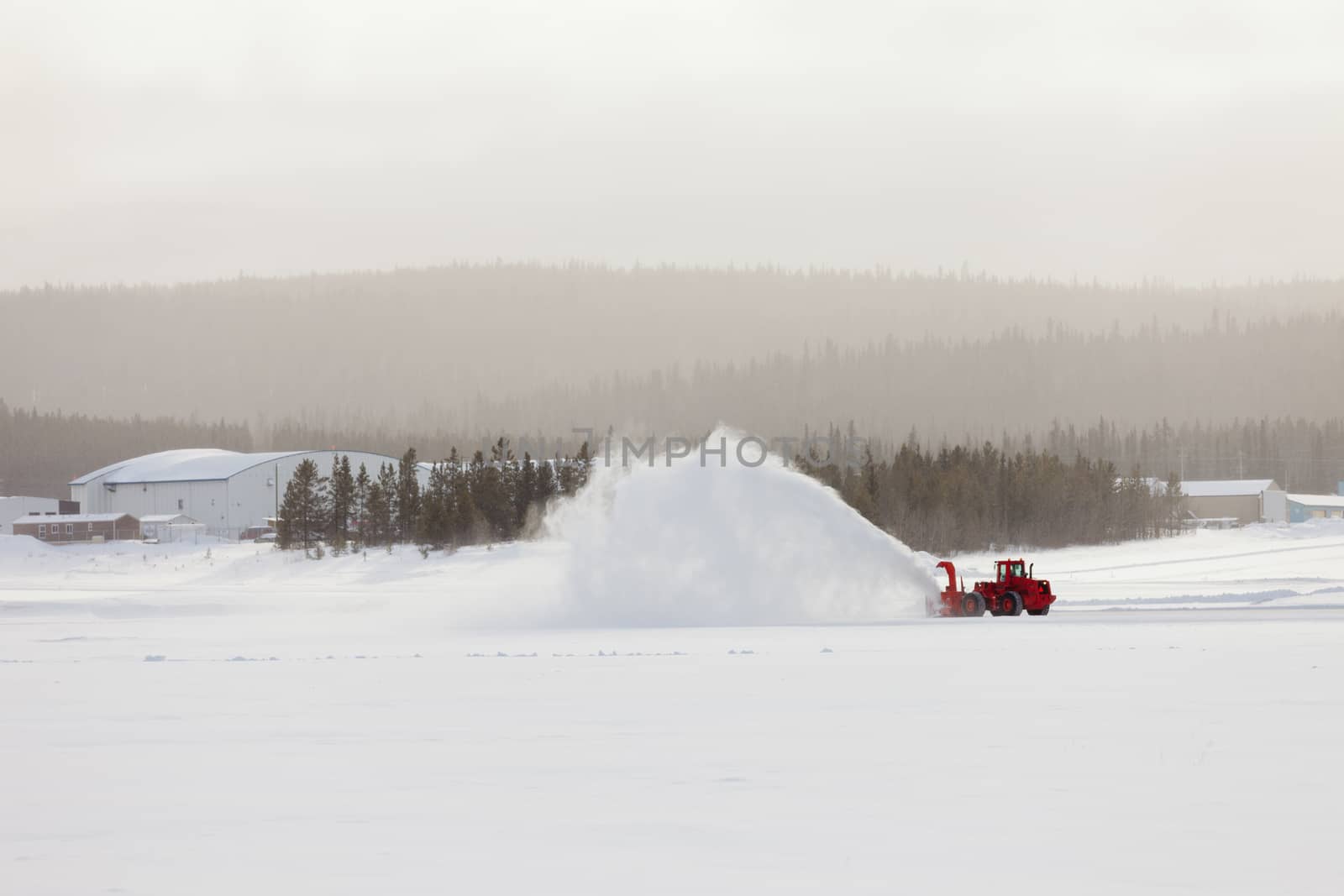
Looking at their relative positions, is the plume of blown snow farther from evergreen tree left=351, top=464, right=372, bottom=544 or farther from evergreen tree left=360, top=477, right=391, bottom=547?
evergreen tree left=351, top=464, right=372, bottom=544

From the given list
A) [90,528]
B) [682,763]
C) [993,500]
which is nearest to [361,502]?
[90,528]

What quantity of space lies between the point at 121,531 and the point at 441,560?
244 ft

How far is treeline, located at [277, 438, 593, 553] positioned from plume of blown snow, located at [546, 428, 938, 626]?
53.7 metres

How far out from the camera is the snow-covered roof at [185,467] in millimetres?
145125

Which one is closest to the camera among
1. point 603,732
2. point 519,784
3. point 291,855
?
point 291,855

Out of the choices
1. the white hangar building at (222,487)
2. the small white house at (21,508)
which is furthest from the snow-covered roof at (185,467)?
the small white house at (21,508)

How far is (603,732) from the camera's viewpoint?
16734 millimetres

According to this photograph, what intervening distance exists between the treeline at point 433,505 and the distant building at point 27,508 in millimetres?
72199

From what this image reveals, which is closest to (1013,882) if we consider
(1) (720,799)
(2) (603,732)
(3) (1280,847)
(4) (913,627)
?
(3) (1280,847)

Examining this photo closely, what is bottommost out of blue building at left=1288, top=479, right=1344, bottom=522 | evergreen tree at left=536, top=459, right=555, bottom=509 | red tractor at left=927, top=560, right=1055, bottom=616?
blue building at left=1288, top=479, right=1344, bottom=522

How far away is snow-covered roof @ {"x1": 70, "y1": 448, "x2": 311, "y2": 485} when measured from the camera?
476ft

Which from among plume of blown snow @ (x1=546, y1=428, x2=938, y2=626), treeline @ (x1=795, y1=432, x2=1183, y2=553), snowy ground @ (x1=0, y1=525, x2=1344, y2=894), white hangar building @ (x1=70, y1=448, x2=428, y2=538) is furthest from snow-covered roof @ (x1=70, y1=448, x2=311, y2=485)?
snowy ground @ (x1=0, y1=525, x2=1344, y2=894)

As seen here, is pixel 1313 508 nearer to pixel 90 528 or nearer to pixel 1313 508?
pixel 1313 508

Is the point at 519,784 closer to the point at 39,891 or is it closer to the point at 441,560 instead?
the point at 39,891
